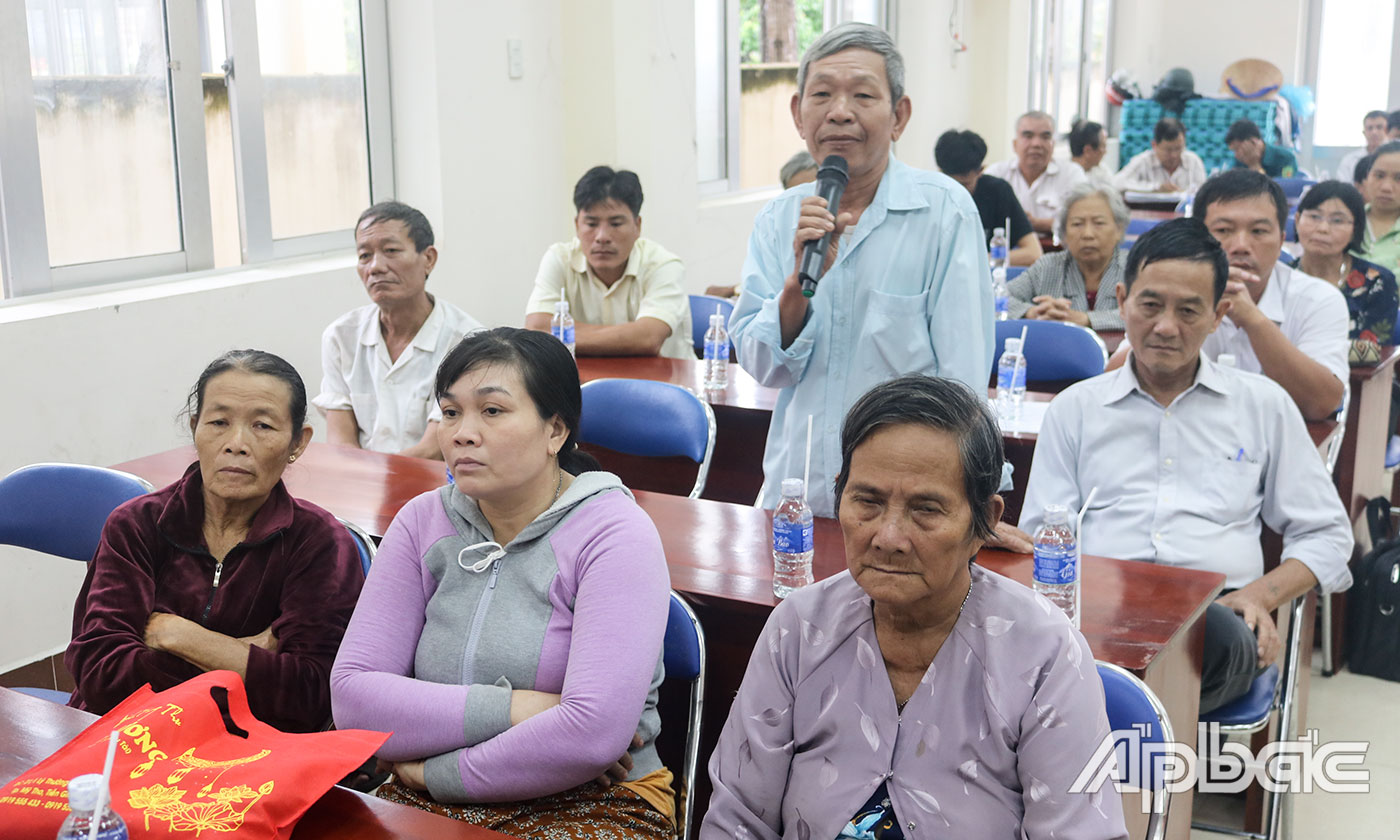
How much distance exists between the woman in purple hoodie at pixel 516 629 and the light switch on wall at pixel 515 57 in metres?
3.13

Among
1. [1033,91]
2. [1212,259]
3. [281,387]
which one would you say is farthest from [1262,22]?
[281,387]

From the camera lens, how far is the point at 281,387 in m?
2.11

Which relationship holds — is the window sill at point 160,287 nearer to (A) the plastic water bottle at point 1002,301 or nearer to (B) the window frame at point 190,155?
(B) the window frame at point 190,155

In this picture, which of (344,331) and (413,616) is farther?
(344,331)

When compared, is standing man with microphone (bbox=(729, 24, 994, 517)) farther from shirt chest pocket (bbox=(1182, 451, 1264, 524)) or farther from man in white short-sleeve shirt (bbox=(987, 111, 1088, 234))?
man in white short-sleeve shirt (bbox=(987, 111, 1088, 234))

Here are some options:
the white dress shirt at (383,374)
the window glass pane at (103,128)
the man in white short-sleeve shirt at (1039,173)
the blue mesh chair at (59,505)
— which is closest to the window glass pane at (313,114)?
the window glass pane at (103,128)

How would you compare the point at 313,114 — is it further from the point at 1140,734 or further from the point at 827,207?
the point at 1140,734

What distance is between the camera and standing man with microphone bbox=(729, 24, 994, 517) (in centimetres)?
222

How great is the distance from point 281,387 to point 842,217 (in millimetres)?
1005

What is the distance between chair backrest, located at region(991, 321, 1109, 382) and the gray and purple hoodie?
2132 millimetres

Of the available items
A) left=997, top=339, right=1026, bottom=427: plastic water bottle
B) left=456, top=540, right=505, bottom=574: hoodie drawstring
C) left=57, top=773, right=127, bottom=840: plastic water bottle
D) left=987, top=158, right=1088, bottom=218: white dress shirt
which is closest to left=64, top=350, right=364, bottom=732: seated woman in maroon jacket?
left=456, top=540, right=505, bottom=574: hoodie drawstring

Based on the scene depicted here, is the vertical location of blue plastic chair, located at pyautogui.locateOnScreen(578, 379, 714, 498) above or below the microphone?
below

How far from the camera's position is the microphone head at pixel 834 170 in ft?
7.27

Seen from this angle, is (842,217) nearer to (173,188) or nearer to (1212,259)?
(1212,259)
